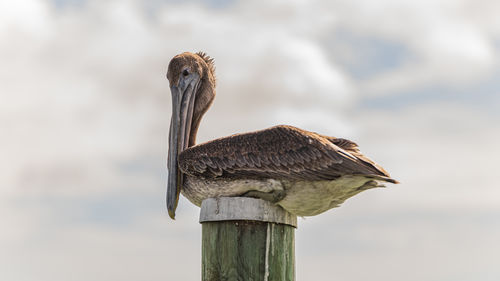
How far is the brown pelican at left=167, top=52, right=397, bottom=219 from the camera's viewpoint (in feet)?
18.1

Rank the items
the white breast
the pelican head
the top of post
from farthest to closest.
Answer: the pelican head
the white breast
the top of post

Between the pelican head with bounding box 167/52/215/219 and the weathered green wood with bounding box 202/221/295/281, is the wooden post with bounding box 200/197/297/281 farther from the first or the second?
the pelican head with bounding box 167/52/215/219

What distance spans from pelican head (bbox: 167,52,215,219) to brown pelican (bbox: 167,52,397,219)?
0.18 m

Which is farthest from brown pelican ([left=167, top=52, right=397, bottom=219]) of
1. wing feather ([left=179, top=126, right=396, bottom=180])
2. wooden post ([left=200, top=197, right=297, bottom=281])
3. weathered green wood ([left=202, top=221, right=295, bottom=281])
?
weathered green wood ([left=202, top=221, right=295, bottom=281])

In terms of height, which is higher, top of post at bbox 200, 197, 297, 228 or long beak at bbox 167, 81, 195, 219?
long beak at bbox 167, 81, 195, 219

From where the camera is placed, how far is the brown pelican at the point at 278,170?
5531 mm

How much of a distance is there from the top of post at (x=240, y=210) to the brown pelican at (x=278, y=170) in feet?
0.63

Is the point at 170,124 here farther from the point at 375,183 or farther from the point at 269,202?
the point at 375,183

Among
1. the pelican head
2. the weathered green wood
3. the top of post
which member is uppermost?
the pelican head

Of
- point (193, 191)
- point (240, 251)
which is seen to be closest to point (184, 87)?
point (193, 191)

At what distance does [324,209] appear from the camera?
5.86 metres

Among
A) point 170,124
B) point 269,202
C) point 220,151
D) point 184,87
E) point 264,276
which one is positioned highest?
point 184,87

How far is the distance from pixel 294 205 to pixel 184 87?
7.21ft

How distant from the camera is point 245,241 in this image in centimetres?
484
